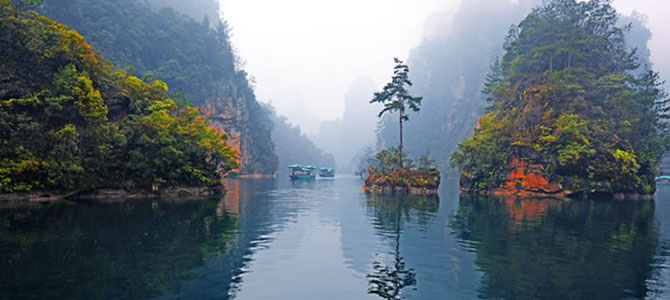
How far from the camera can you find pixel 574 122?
43844mm

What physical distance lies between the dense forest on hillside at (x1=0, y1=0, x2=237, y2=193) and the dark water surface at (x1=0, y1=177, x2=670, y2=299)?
6410 mm

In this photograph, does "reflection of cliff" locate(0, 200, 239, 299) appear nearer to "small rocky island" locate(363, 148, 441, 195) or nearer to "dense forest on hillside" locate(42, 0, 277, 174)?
"small rocky island" locate(363, 148, 441, 195)

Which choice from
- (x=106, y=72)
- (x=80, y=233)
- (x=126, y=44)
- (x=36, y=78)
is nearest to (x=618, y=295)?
(x=80, y=233)

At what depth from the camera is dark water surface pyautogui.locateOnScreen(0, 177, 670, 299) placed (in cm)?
966

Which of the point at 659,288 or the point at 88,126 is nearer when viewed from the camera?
the point at 659,288

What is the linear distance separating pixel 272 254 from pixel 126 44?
8602 cm

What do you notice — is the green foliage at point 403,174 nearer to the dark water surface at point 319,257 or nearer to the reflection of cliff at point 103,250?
the dark water surface at point 319,257

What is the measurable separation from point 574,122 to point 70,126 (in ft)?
166

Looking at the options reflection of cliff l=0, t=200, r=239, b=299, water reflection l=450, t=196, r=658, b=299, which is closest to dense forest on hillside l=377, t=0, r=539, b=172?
water reflection l=450, t=196, r=658, b=299

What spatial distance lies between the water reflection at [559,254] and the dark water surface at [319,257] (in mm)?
57

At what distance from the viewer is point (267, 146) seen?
406 ft

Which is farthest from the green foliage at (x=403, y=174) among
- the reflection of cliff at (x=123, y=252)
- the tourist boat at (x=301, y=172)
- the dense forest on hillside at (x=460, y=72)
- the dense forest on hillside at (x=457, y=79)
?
the dense forest on hillside at (x=457, y=79)

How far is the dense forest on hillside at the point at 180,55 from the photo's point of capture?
7756 centimetres

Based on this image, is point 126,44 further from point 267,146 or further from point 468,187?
point 468,187
